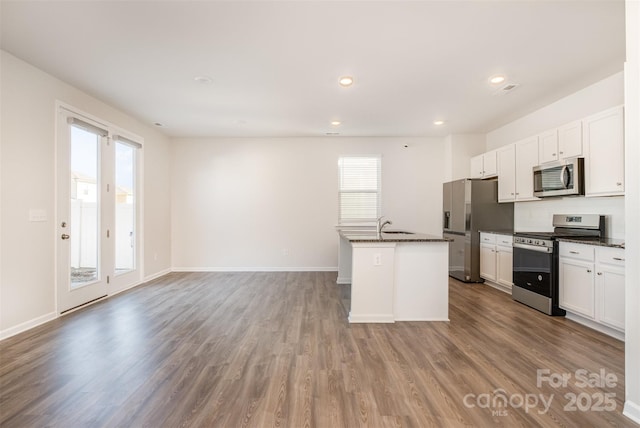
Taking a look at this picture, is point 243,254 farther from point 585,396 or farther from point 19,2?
point 585,396

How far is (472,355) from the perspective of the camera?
246 centimetres

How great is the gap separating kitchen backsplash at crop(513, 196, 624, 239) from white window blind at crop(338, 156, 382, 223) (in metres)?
2.52

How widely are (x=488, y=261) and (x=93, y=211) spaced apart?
20.0 feet

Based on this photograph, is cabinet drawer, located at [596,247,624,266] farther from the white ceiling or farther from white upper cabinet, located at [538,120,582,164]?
the white ceiling

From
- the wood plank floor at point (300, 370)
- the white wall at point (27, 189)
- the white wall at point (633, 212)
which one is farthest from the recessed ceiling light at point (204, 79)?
the white wall at point (633, 212)

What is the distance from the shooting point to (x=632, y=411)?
1.69 m

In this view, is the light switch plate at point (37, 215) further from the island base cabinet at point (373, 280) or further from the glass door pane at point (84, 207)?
the island base cabinet at point (373, 280)

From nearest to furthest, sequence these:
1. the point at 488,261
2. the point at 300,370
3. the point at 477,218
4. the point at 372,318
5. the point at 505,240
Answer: the point at 300,370 < the point at 372,318 < the point at 505,240 < the point at 488,261 < the point at 477,218

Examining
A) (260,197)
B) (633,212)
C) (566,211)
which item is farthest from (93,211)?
(566,211)

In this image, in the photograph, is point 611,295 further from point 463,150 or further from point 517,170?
point 463,150

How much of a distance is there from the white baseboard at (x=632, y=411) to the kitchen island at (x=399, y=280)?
5.29 ft

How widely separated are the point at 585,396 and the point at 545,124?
3784mm

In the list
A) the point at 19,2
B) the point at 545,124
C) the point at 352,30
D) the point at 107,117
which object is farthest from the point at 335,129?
the point at 19,2

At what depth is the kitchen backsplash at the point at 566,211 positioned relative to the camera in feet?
10.6
